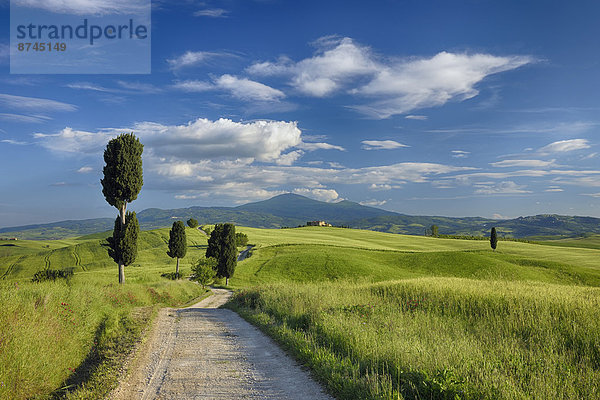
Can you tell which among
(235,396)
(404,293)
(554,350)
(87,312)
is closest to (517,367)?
(554,350)

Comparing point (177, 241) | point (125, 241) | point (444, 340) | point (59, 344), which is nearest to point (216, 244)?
point (177, 241)

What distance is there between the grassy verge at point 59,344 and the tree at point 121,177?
2400cm

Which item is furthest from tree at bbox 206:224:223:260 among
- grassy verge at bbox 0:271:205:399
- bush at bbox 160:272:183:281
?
grassy verge at bbox 0:271:205:399

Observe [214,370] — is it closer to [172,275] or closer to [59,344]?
[59,344]

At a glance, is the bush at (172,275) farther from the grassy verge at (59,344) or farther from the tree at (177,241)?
the grassy verge at (59,344)

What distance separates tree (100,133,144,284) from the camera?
37219 mm

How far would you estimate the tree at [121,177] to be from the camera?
37219mm

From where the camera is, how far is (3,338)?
26.9 feet

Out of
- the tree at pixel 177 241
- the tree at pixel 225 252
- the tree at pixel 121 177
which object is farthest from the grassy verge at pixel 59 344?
the tree at pixel 177 241

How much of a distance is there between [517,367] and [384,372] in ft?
9.07

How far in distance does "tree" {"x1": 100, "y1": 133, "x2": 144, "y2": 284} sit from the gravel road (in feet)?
92.7

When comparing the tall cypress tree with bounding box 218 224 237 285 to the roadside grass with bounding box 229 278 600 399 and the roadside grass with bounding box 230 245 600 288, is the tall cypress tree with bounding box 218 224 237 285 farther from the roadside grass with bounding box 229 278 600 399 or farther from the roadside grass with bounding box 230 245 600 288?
the roadside grass with bounding box 229 278 600 399

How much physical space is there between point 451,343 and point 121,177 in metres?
37.3

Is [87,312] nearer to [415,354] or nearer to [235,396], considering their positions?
[235,396]
